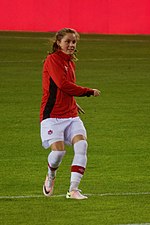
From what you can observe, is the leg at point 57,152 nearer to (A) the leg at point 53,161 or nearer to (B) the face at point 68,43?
(A) the leg at point 53,161

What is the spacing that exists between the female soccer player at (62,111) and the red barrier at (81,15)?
34.9 meters

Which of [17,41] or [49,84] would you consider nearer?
[49,84]

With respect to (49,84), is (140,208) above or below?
below

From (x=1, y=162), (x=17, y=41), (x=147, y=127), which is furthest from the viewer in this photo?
(x=17, y=41)

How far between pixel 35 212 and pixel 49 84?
1.51 metres

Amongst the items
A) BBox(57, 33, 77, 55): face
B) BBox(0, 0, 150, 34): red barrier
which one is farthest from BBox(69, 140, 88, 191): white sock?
BBox(0, 0, 150, 34): red barrier

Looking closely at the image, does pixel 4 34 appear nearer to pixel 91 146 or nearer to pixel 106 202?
pixel 91 146

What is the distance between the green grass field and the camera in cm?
1034

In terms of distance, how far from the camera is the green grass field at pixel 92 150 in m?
10.3

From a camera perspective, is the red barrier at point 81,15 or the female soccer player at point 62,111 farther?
the red barrier at point 81,15

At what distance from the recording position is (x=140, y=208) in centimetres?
1045

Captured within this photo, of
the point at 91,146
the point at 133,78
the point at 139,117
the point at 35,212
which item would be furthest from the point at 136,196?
the point at 133,78

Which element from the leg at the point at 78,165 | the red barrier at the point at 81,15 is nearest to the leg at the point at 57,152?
the leg at the point at 78,165

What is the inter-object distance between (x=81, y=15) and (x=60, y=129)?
3576cm
